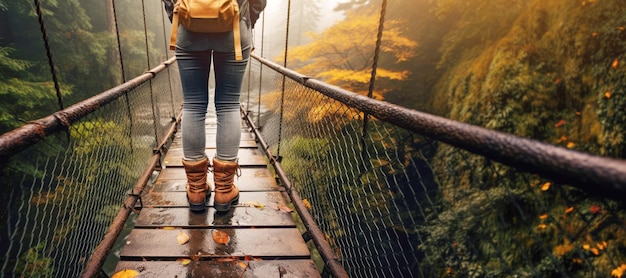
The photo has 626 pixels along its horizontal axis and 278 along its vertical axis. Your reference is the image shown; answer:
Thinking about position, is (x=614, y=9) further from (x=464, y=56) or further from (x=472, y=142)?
(x=472, y=142)

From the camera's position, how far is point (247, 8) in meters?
→ 1.41

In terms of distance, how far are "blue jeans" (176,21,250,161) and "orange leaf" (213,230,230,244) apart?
373 mm

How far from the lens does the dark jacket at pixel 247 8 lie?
4.54 ft

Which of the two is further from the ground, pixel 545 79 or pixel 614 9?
pixel 614 9

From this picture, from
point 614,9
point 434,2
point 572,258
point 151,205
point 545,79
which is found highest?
point 434,2

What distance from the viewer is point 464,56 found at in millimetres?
8094

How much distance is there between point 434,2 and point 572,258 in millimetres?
8582

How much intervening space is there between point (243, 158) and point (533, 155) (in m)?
2.19

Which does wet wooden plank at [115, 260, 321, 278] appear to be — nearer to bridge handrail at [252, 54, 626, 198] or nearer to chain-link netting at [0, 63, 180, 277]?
chain-link netting at [0, 63, 180, 277]

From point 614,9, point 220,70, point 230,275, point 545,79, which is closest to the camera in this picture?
point 230,275

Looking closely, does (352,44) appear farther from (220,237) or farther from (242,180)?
(220,237)

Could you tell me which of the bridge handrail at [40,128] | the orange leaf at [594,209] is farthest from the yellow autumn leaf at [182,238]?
the orange leaf at [594,209]

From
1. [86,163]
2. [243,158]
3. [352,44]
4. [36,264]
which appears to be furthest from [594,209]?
[36,264]

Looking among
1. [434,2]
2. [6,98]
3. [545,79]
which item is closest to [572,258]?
[545,79]
